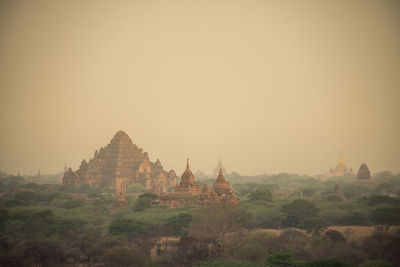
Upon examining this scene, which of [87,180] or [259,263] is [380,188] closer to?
[87,180]

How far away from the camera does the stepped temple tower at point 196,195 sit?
7325 cm

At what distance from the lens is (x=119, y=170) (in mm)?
132250

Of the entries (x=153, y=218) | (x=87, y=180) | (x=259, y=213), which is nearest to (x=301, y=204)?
(x=259, y=213)

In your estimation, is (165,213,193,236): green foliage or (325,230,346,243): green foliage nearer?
(325,230,346,243): green foliage

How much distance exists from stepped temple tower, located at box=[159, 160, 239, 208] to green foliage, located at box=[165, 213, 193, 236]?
14114 millimetres

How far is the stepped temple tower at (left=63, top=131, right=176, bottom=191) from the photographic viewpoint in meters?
132

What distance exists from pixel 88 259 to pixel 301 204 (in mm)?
33076

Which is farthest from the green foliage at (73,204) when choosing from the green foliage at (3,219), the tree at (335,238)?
the tree at (335,238)

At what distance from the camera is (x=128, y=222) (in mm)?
55562

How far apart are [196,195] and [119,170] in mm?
59730

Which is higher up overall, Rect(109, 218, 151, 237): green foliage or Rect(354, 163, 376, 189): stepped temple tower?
Rect(354, 163, 376, 189): stepped temple tower

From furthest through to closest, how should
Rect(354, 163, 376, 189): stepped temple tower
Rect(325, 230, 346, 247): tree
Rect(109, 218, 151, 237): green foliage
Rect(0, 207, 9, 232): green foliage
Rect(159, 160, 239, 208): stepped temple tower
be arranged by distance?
Rect(354, 163, 376, 189): stepped temple tower, Rect(159, 160, 239, 208): stepped temple tower, Rect(0, 207, 9, 232): green foliage, Rect(109, 218, 151, 237): green foliage, Rect(325, 230, 346, 247): tree

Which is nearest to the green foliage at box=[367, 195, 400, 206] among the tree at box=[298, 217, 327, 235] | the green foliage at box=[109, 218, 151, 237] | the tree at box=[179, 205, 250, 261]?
the tree at box=[298, 217, 327, 235]

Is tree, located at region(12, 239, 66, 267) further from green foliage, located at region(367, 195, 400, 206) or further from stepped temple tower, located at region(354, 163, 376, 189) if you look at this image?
stepped temple tower, located at region(354, 163, 376, 189)
